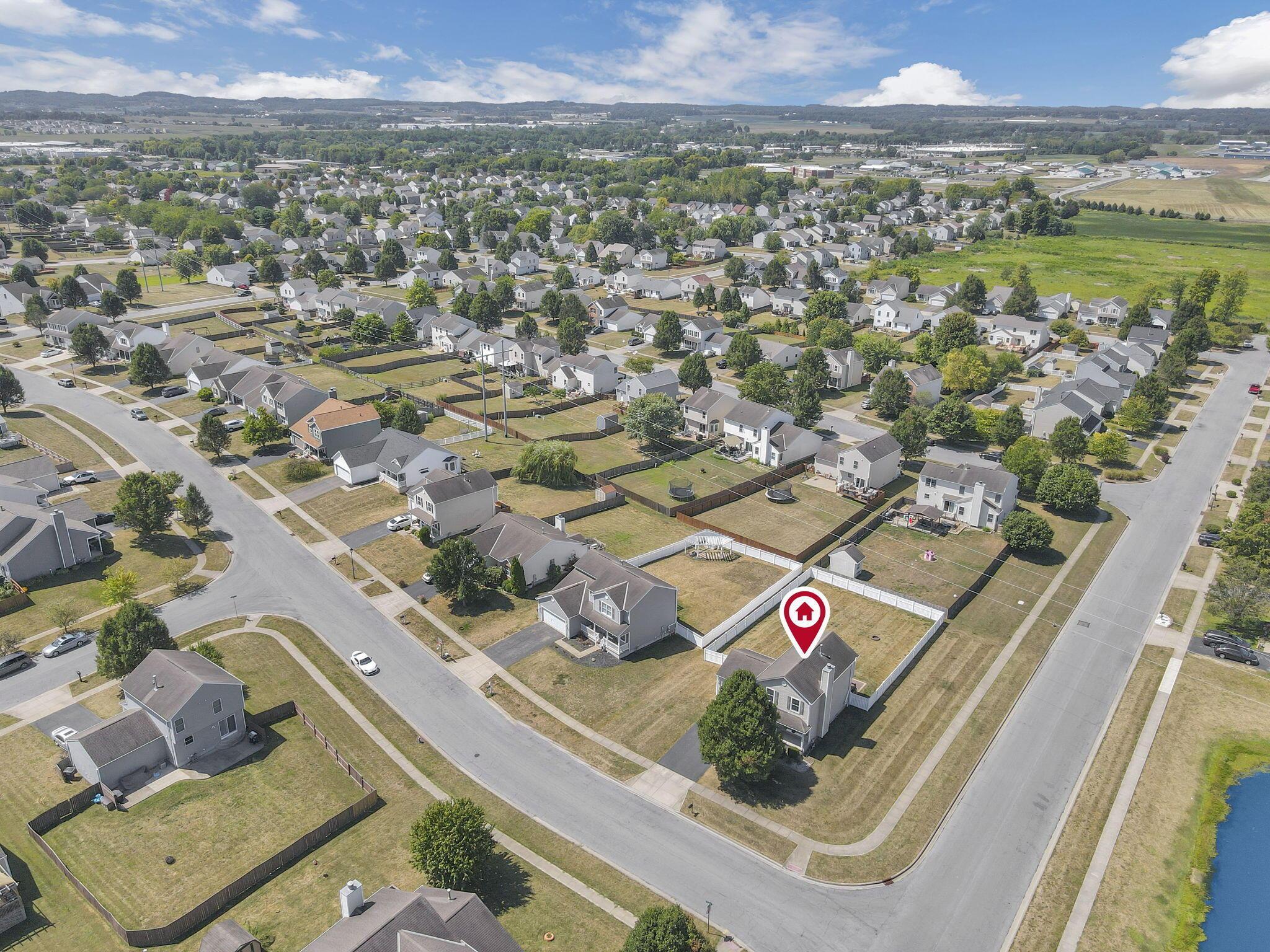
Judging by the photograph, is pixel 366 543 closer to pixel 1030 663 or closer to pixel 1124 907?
pixel 1030 663

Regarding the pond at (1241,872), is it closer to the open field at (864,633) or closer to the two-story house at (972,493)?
the open field at (864,633)

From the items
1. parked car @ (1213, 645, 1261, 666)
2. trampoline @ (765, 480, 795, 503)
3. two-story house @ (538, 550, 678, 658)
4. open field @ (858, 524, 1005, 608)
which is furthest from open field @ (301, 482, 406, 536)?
parked car @ (1213, 645, 1261, 666)

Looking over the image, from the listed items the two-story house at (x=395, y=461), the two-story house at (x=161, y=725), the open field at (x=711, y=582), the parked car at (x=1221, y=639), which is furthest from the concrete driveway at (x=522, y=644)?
the parked car at (x=1221, y=639)

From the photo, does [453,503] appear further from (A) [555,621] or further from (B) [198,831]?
(B) [198,831]

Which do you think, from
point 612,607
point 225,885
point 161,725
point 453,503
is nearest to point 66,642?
point 161,725

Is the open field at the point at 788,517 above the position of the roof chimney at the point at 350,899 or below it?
below
